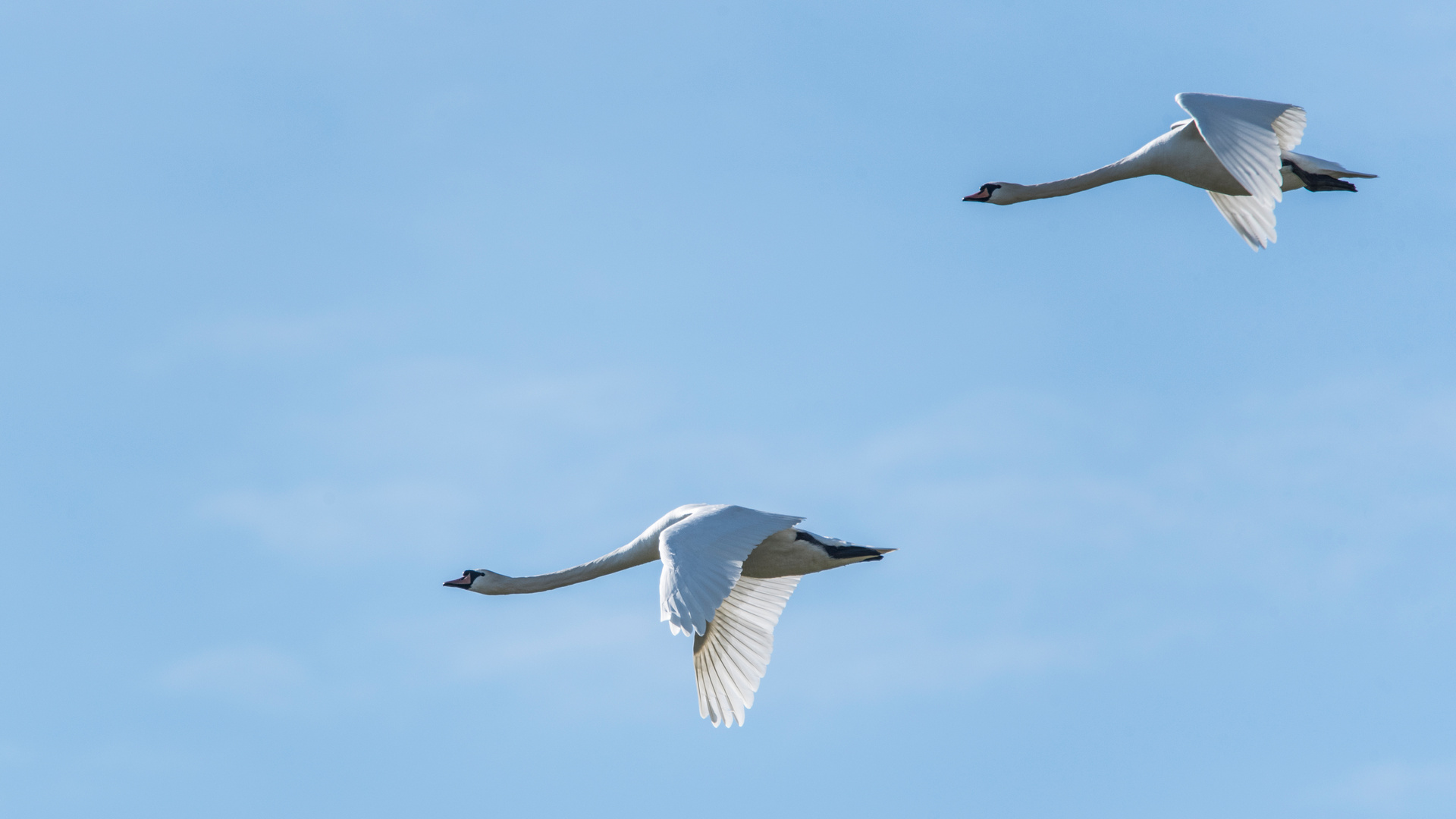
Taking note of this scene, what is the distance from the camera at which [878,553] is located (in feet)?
76.1

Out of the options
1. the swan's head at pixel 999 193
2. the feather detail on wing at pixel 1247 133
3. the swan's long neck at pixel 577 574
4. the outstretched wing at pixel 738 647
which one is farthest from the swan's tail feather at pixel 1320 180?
the swan's long neck at pixel 577 574

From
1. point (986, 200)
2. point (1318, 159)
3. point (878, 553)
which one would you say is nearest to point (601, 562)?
point (878, 553)

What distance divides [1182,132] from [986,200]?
2556mm

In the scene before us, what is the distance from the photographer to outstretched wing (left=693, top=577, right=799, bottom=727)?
77.3 feet

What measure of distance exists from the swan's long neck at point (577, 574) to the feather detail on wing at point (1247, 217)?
9.12m

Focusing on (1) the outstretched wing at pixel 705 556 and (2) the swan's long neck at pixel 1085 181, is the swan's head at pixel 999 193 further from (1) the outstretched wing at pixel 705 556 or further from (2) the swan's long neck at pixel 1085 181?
(1) the outstretched wing at pixel 705 556

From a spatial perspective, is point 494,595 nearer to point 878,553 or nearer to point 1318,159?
point 878,553

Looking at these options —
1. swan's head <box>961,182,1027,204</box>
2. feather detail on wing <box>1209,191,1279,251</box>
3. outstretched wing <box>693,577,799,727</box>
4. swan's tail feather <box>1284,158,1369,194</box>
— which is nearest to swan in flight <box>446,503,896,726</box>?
outstretched wing <box>693,577,799,727</box>

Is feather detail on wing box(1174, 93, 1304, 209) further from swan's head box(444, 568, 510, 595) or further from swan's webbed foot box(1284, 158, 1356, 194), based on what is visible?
swan's head box(444, 568, 510, 595)

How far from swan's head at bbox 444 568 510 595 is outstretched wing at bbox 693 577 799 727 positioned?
275cm

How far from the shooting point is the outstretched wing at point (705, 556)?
19422mm

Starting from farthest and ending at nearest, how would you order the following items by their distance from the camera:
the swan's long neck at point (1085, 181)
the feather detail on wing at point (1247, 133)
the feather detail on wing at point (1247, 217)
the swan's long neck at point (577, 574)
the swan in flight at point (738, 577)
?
the feather detail on wing at point (1247, 217), the swan's long neck at point (1085, 181), the swan's long neck at point (577, 574), the feather detail on wing at point (1247, 133), the swan in flight at point (738, 577)

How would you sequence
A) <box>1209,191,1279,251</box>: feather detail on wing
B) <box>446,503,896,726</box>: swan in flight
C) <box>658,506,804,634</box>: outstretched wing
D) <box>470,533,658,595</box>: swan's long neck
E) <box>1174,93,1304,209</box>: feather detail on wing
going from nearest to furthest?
<box>658,506,804,634</box>: outstretched wing < <box>446,503,896,726</box>: swan in flight < <box>1174,93,1304,209</box>: feather detail on wing < <box>470,533,658,595</box>: swan's long neck < <box>1209,191,1279,251</box>: feather detail on wing

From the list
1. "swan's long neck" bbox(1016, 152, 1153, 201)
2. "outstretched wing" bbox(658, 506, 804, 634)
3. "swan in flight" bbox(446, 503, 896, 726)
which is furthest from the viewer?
"swan's long neck" bbox(1016, 152, 1153, 201)
